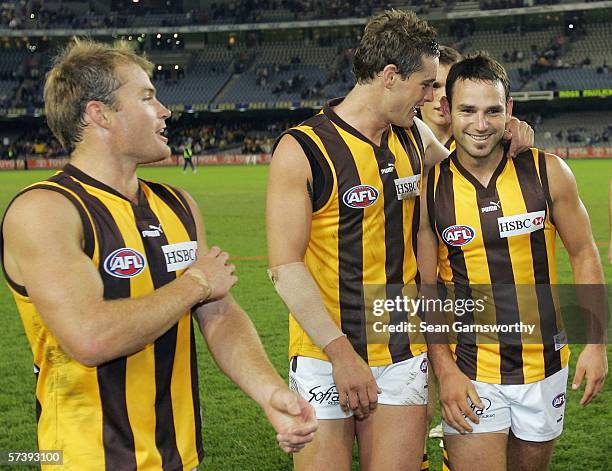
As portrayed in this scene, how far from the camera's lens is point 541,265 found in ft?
11.4

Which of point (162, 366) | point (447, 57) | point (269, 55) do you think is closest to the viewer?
point (162, 366)

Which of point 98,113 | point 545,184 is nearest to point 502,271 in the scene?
point 545,184

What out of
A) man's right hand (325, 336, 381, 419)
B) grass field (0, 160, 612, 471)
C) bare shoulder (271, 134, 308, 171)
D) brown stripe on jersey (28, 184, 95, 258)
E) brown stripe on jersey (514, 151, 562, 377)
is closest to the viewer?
brown stripe on jersey (28, 184, 95, 258)

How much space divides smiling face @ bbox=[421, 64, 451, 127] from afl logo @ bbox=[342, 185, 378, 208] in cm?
135

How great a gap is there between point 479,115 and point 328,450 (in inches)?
62.2

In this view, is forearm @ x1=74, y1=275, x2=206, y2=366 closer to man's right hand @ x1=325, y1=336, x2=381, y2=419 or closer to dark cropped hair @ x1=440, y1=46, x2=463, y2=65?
man's right hand @ x1=325, y1=336, x2=381, y2=419

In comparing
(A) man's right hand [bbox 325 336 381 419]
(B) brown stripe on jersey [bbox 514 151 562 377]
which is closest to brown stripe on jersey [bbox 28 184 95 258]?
(A) man's right hand [bbox 325 336 381 419]

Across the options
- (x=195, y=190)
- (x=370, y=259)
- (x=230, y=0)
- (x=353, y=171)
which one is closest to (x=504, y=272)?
(x=370, y=259)

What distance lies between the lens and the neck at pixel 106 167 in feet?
8.72

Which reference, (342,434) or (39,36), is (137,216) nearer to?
(342,434)

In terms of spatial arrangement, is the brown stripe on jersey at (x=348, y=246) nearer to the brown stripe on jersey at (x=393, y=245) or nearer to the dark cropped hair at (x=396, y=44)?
the brown stripe on jersey at (x=393, y=245)

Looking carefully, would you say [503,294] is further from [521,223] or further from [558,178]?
[558,178]

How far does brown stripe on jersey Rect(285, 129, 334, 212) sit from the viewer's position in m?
3.28

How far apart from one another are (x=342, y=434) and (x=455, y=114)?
4.87ft
